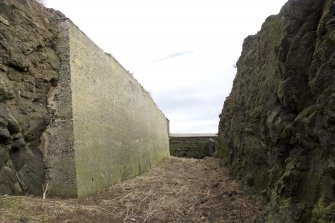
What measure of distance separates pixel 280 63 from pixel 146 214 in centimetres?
298

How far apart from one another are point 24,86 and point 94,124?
1573 millimetres

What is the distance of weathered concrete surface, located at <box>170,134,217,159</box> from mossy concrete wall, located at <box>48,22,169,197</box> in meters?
9.83

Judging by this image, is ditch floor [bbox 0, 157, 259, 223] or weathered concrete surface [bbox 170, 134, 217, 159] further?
weathered concrete surface [bbox 170, 134, 217, 159]

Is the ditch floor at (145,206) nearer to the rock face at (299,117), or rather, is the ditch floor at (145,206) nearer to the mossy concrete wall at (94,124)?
the mossy concrete wall at (94,124)

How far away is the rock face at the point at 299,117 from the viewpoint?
144 inches

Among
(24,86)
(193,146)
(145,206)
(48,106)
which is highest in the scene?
(24,86)

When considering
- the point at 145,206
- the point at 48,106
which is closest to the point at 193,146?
the point at 145,206

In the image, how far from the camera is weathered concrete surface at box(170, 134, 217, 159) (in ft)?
66.7

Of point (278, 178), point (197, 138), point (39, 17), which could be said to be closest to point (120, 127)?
point (39, 17)

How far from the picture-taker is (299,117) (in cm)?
445

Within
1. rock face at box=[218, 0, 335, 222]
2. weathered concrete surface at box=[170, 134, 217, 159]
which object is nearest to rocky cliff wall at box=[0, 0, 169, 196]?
rock face at box=[218, 0, 335, 222]

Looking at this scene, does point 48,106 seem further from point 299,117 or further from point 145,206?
point 299,117

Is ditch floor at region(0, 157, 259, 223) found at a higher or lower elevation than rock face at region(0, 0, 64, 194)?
lower

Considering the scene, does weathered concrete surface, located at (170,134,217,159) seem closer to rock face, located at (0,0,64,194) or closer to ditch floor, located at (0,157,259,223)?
ditch floor, located at (0,157,259,223)
